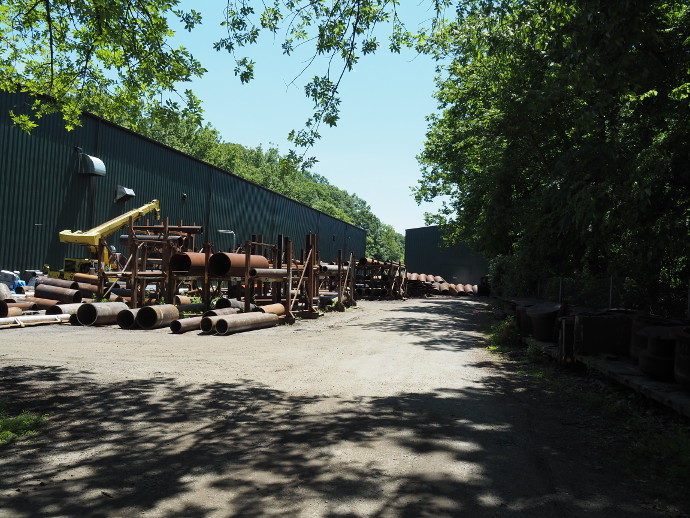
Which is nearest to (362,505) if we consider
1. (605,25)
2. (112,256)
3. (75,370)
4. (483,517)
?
(483,517)

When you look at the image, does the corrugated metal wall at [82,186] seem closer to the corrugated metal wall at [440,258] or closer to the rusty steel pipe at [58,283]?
the rusty steel pipe at [58,283]

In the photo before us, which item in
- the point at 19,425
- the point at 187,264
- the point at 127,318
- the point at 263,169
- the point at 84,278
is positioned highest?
the point at 263,169

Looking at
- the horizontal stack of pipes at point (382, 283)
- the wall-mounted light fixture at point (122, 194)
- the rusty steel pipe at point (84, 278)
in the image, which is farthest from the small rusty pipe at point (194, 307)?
the horizontal stack of pipes at point (382, 283)

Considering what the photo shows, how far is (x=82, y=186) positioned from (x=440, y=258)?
133 feet

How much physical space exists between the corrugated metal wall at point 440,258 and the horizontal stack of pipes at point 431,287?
273 cm

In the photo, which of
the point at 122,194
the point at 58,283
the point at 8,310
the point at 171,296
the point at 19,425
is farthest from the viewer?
the point at 122,194

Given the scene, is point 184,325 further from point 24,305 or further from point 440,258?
point 440,258

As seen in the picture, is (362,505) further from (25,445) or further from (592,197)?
(592,197)

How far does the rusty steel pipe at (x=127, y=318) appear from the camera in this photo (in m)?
14.6

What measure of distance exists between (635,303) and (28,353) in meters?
13.2

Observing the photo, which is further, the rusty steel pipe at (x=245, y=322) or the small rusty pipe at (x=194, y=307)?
the small rusty pipe at (x=194, y=307)

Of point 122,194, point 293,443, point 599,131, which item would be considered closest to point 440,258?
point 122,194

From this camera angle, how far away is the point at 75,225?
2242 centimetres

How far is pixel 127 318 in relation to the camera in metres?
14.6
